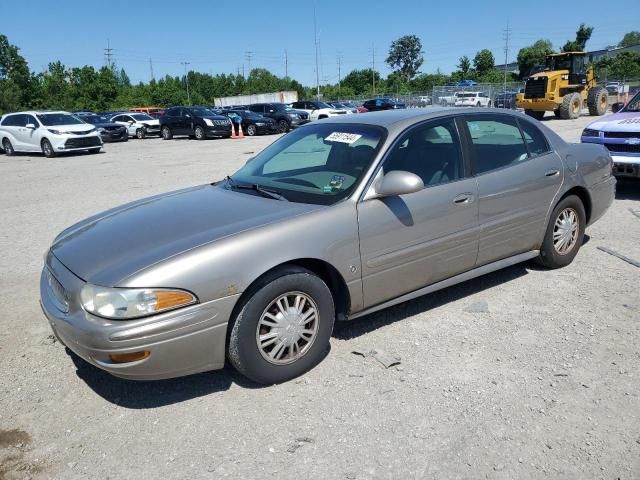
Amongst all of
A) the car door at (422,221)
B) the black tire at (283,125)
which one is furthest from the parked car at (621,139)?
the black tire at (283,125)

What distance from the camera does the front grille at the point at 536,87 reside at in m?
24.5

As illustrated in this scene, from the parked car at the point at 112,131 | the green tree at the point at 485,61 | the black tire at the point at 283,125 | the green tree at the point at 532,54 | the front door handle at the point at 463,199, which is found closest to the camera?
the front door handle at the point at 463,199

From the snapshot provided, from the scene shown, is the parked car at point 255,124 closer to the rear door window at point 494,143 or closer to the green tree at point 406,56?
the rear door window at point 494,143

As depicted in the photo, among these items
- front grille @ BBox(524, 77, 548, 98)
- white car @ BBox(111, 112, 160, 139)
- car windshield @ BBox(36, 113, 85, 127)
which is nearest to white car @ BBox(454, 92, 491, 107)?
front grille @ BBox(524, 77, 548, 98)

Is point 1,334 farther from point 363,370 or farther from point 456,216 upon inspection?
point 456,216

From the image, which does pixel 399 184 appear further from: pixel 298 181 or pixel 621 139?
pixel 621 139

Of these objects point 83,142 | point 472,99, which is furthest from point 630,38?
point 83,142

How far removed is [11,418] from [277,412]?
153 cm

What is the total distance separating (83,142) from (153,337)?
18578 millimetres

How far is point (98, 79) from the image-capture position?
61625mm

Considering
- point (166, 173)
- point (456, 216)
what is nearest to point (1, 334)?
point (456, 216)

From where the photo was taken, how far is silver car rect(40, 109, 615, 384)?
111 inches

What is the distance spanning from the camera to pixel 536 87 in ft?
81.7

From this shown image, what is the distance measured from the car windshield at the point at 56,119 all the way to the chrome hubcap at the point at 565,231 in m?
18.9
